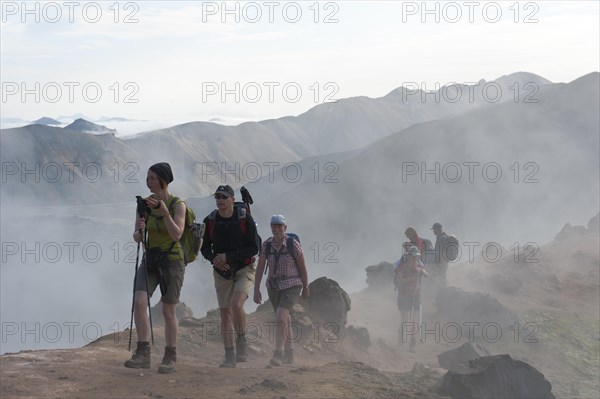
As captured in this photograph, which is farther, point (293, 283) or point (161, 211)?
point (293, 283)

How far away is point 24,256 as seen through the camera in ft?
405

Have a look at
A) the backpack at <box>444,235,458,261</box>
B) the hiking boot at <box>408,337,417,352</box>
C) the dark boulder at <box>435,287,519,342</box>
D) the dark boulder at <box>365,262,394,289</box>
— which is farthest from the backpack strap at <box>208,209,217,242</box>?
the dark boulder at <box>365,262,394,289</box>

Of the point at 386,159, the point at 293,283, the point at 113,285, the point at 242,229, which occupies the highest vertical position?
the point at 386,159

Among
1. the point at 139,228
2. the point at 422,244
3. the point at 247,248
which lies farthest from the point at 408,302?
the point at 139,228

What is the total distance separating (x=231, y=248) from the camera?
9.30 m

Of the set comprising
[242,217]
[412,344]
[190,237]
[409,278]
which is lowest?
[412,344]

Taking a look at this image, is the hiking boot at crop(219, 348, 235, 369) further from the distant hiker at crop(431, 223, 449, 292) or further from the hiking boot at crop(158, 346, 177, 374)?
the distant hiker at crop(431, 223, 449, 292)

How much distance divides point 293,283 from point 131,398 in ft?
9.60

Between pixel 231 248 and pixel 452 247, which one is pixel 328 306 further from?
pixel 231 248

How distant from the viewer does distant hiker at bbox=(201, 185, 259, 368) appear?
927cm

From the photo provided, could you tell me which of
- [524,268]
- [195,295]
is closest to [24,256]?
[195,295]

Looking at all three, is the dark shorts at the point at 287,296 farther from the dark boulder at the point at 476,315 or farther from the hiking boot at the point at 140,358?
the dark boulder at the point at 476,315

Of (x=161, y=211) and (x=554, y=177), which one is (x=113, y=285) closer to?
(x=554, y=177)

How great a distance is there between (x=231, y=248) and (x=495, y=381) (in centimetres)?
481
